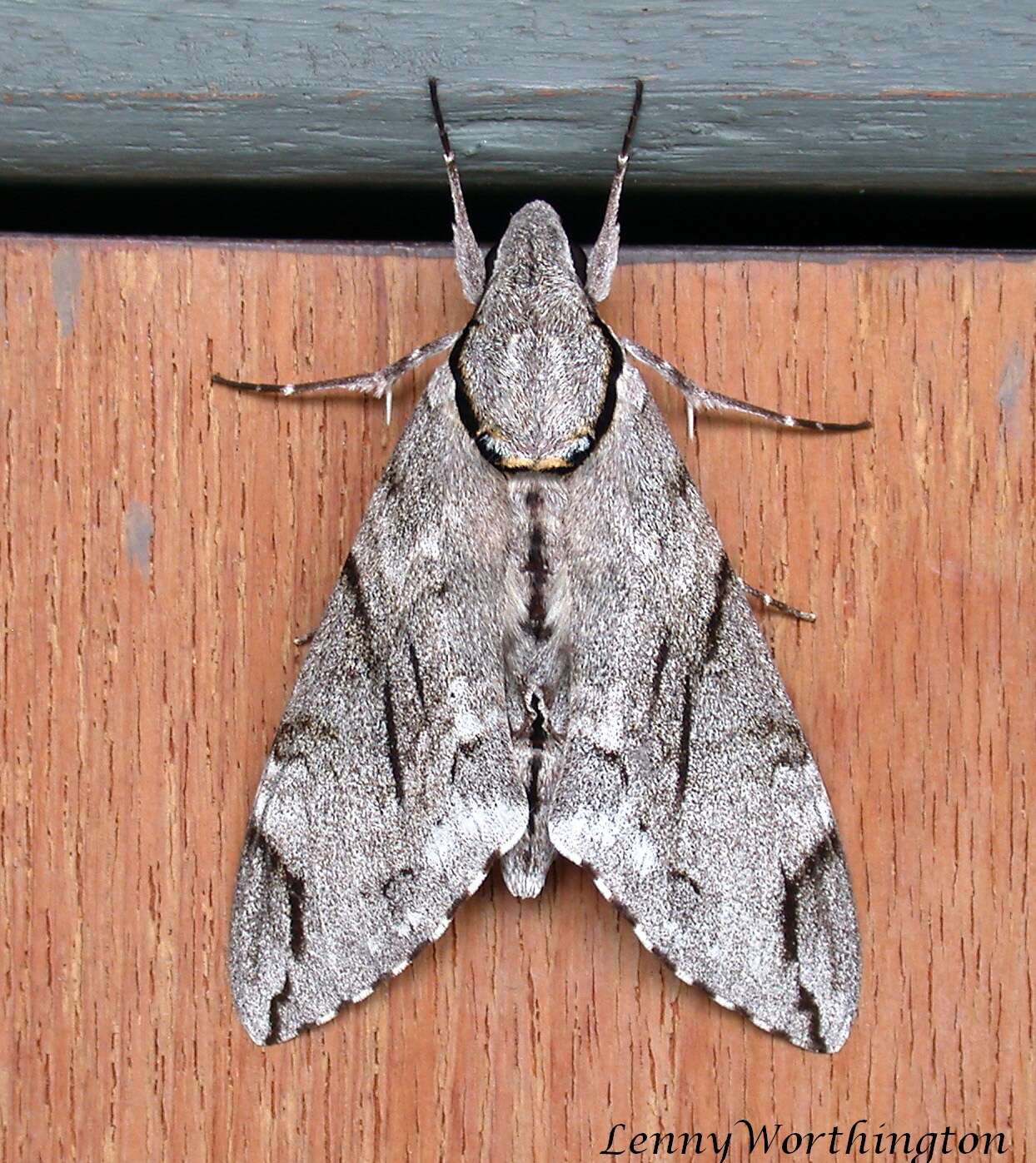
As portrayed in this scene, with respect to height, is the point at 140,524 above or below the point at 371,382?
below

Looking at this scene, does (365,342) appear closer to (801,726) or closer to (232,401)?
(232,401)

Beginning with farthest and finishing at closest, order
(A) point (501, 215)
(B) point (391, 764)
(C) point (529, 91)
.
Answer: (A) point (501, 215) < (B) point (391, 764) < (C) point (529, 91)

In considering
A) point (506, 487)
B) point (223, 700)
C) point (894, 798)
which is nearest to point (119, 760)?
point (223, 700)

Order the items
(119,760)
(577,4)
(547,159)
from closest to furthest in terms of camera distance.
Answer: (577,4)
(547,159)
(119,760)

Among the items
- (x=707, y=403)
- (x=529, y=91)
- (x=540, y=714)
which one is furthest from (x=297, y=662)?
(x=529, y=91)

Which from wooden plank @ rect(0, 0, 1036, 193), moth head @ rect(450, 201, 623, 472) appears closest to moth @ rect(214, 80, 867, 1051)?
moth head @ rect(450, 201, 623, 472)

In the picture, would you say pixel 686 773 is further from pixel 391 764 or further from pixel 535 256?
pixel 535 256

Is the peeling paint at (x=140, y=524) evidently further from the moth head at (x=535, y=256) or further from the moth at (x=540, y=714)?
the moth head at (x=535, y=256)
